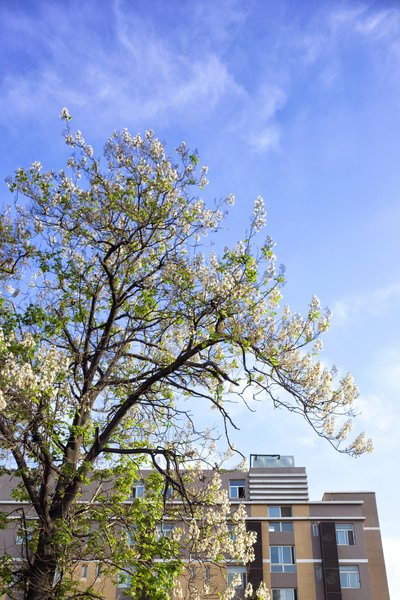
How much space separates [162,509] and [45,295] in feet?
20.0

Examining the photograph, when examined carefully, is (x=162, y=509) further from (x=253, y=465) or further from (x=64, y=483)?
(x=253, y=465)

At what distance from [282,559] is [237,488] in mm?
6758

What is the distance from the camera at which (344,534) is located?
164 ft

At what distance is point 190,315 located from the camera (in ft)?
49.5

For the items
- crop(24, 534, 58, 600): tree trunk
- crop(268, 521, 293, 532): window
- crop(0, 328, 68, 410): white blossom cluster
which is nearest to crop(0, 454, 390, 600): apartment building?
crop(268, 521, 293, 532): window

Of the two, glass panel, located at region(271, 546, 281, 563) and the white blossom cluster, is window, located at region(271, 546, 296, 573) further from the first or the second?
the white blossom cluster

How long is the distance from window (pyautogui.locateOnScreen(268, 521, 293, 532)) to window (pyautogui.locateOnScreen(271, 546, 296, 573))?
142cm

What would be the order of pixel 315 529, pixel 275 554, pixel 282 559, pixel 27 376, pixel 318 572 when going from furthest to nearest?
pixel 315 529, pixel 275 554, pixel 282 559, pixel 318 572, pixel 27 376

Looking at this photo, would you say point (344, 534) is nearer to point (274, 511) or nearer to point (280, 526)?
point (280, 526)

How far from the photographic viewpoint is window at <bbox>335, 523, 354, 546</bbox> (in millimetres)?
49500

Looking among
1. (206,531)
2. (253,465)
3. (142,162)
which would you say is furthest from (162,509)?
(253,465)

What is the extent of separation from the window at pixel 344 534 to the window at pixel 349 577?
1756mm

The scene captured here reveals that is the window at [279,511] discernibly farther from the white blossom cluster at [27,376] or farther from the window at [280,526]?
the white blossom cluster at [27,376]

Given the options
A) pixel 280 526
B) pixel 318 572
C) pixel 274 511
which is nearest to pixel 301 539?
pixel 280 526
